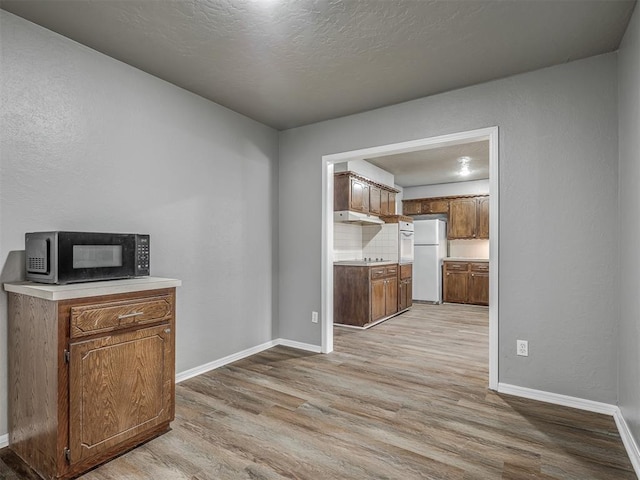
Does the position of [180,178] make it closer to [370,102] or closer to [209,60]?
[209,60]

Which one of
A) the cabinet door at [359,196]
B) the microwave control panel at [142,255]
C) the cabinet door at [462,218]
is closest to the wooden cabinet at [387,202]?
the cabinet door at [359,196]

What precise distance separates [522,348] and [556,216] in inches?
40.7

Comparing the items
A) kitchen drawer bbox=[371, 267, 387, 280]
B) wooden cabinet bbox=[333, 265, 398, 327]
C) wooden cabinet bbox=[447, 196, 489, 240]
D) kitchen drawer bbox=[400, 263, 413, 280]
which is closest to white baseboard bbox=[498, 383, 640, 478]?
wooden cabinet bbox=[333, 265, 398, 327]

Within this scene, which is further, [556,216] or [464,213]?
[464,213]

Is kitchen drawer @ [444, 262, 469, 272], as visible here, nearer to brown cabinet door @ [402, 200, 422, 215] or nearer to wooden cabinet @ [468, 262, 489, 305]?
wooden cabinet @ [468, 262, 489, 305]

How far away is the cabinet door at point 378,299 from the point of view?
4984 millimetres

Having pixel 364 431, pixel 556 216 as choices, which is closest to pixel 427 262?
pixel 556 216

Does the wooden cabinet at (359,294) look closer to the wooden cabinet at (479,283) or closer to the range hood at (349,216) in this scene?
the range hood at (349,216)

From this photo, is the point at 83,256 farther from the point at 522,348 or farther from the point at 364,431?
the point at 522,348

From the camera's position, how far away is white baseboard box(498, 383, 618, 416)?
245cm

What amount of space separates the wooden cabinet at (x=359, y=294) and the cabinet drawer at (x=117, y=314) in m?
3.05

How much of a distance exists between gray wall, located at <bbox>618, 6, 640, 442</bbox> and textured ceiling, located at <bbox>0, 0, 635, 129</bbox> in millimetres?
284

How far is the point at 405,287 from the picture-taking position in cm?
613

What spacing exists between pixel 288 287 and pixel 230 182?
1.34 metres
